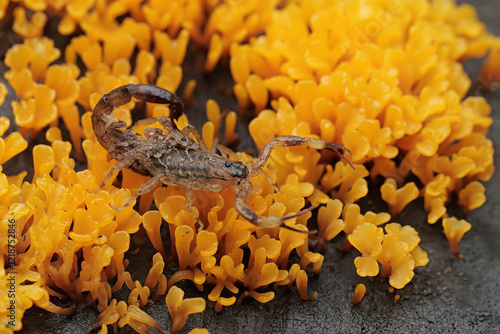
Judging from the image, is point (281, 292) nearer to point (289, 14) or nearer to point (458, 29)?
point (289, 14)

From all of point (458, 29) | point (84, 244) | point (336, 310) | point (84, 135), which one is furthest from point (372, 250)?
point (458, 29)

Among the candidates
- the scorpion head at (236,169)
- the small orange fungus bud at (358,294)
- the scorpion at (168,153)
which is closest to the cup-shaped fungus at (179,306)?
the scorpion at (168,153)

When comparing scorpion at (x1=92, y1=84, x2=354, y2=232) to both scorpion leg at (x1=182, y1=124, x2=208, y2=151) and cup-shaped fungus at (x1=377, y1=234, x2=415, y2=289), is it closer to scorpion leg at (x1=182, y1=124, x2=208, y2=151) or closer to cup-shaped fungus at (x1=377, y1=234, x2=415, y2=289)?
scorpion leg at (x1=182, y1=124, x2=208, y2=151)

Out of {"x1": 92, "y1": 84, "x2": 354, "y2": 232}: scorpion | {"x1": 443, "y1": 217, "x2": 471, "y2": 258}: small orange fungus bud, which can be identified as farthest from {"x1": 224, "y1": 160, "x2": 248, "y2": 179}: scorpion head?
{"x1": 443, "y1": 217, "x2": 471, "y2": 258}: small orange fungus bud

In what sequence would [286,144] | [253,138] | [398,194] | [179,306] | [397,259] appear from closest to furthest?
1. [179,306]
2. [397,259]
3. [286,144]
4. [398,194]
5. [253,138]

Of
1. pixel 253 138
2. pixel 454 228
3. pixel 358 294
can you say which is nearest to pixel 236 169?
pixel 253 138

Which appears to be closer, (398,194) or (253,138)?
(398,194)

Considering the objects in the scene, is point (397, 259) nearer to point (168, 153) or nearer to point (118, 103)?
point (168, 153)
